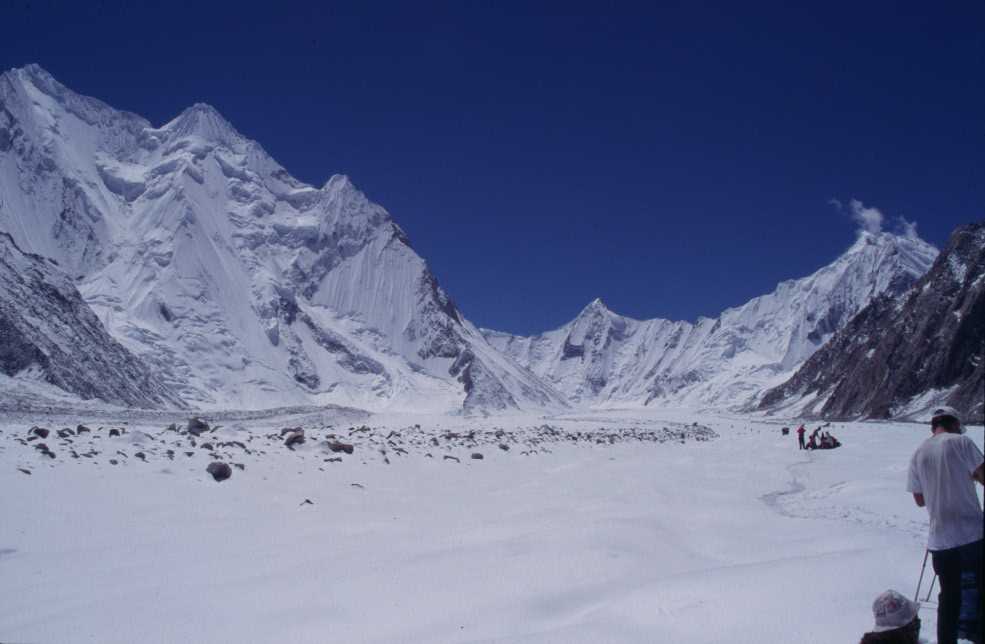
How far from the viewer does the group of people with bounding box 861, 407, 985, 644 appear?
4.56 meters

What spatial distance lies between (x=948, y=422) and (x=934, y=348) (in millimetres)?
82777

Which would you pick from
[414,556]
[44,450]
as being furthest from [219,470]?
[414,556]

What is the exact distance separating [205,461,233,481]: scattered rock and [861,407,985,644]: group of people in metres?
10.2

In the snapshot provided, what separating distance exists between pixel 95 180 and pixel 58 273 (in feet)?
233

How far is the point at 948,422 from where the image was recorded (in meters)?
5.08

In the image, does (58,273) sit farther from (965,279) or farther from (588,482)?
(965,279)

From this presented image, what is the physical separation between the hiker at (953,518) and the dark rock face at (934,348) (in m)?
58.4

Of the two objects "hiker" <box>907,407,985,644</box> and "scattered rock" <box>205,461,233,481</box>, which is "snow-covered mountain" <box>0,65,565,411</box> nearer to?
"scattered rock" <box>205,461,233,481</box>

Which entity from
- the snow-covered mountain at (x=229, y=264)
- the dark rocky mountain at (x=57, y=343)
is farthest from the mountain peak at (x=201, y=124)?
the dark rocky mountain at (x=57, y=343)

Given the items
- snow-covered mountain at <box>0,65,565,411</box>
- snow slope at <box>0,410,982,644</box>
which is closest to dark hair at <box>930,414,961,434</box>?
snow slope at <box>0,410,982,644</box>

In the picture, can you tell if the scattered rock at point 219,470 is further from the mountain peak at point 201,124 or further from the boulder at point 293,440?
the mountain peak at point 201,124

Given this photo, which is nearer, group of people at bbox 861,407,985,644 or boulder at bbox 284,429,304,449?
group of people at bbox 861,407,985,644

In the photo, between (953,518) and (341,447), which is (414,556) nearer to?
(953,518)

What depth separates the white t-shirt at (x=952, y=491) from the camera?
15.4 feet
